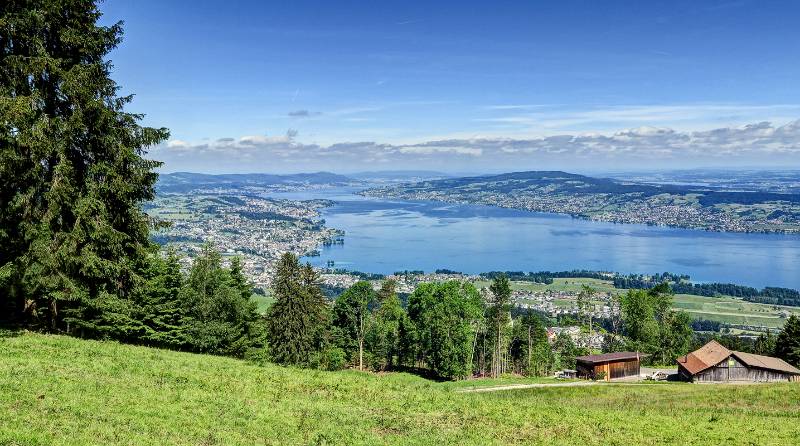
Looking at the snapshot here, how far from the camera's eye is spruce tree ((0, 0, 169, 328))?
17.2 meters

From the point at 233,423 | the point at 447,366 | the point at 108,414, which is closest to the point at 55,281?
the point at 108,414

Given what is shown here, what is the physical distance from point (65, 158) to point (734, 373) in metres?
48.5

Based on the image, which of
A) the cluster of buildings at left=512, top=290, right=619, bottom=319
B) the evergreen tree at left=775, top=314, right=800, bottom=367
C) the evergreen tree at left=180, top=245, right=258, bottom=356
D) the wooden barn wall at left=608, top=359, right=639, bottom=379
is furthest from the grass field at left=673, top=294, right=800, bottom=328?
the evergreen tree at left=180, top=245, right=258, bottom=356

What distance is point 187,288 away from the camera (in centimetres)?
3316

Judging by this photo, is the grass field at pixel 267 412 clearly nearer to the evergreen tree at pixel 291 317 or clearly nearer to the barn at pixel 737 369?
the evergreen tree at pixel 291 317

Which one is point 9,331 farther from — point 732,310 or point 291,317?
point 732,310

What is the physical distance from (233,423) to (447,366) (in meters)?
39.3

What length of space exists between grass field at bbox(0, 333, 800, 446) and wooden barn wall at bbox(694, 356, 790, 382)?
26.8m

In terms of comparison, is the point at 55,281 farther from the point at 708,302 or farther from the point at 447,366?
the point at 708,302

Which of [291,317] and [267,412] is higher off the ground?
[267,412]

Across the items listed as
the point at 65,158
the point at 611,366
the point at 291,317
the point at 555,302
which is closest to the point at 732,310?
the point at 555,302

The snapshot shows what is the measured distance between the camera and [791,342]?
5041cm

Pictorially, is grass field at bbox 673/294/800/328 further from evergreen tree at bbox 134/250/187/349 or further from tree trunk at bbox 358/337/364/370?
evergreen tree at bbox 134/250/187/349

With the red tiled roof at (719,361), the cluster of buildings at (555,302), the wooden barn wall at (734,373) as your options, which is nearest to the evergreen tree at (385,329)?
the red tiled roof at (719,361)
